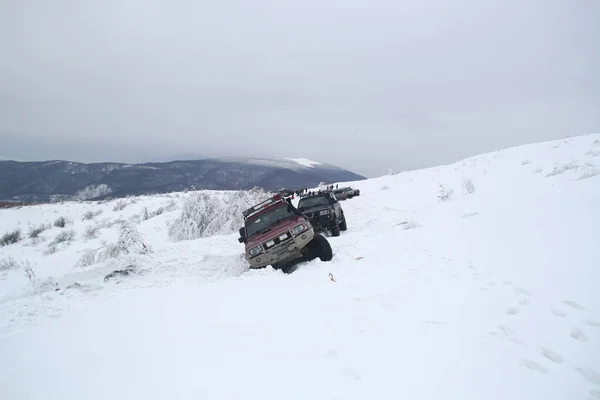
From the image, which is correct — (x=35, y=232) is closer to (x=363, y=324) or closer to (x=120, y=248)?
(x=120, y=248)

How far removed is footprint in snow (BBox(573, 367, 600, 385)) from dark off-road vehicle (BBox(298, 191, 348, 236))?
7.52 metres

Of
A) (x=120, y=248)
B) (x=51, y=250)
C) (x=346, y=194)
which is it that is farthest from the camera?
(x=346, y=194)

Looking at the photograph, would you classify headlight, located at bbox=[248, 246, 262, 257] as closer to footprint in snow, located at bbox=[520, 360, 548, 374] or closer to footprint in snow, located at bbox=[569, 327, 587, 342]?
footprint in snow, located at bbox=[520, 360, 548, 374]

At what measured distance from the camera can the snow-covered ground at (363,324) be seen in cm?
233

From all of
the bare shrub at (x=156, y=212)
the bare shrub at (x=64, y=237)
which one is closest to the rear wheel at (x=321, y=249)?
the bare shrub at (x=64, y=237)

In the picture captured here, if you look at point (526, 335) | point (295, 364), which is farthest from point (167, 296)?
point (526, 335)

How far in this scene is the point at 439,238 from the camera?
627cm

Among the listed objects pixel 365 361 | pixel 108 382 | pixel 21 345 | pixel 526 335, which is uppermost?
pixel 526 335

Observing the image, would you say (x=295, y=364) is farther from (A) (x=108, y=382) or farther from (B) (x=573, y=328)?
(B) (x=573, y=328)

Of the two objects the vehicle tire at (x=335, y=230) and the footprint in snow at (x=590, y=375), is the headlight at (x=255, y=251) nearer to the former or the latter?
the vehicle tire at (x=335, y=230)

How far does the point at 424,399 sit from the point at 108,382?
275cm

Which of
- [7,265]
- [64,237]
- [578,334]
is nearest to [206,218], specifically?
[7,265]

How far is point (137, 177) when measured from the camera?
94.8 metres

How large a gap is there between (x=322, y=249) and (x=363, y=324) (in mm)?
3213
